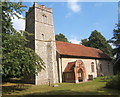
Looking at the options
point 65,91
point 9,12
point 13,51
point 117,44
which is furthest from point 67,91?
point 117,44

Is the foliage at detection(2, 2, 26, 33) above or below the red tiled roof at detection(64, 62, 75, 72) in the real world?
above

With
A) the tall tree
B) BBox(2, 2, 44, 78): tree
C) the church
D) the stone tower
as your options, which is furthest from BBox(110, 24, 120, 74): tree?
BBox(2, 2, 44, 78): tree

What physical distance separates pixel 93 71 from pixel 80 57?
18.8 feet

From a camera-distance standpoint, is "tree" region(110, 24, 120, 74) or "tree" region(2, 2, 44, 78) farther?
"tree" region(110, 24, 120, 74)

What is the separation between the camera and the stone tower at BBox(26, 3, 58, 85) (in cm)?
2111

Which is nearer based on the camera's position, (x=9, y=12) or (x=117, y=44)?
(x=9, y=12)

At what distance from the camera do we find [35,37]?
846 inches

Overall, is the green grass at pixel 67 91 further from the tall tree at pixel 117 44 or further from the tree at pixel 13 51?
the tall tree at pixel 117 44

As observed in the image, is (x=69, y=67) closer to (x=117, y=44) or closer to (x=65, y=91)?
(x=65, y=91)

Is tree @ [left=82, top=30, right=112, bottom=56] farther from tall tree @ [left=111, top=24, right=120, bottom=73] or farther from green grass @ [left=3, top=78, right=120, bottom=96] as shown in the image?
green grass @ [left=3, top=78, right=120, bottom=96]

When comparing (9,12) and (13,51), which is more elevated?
(9,12)

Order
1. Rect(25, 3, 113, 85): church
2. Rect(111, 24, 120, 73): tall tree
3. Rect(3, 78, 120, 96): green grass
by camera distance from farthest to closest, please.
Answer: Rect(111, 24, 120, 73): tall tree, Rect(25, 3, 113, 85): church, Rect(3, 78, 120, 96): green grass

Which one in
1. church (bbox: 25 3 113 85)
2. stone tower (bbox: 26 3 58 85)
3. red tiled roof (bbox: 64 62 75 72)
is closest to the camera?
stone tower (bbox: 26 3 58 85)

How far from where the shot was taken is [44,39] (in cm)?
2278
